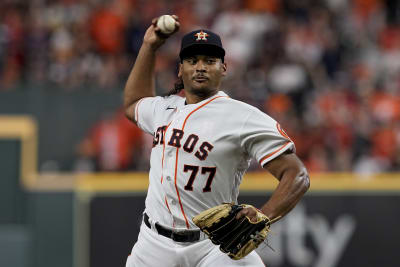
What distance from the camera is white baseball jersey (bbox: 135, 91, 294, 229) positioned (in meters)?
3.88

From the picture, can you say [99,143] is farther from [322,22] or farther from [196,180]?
[196,180]

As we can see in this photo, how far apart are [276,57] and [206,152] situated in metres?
7.57

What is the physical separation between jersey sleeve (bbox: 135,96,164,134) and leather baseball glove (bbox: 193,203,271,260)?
0.94 metres

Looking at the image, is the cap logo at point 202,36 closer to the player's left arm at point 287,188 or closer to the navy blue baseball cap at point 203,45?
the navy blue baseball cap at point 203,45

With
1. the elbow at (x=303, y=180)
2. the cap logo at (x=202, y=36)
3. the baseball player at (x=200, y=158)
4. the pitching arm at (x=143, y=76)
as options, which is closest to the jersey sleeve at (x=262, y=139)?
the baseball player at (x=200, y=158)

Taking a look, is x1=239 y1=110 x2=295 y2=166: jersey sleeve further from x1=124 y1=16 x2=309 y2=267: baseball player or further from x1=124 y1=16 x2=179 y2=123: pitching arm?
x1=124 y1=16 x2=179 y2=123: pitching arm

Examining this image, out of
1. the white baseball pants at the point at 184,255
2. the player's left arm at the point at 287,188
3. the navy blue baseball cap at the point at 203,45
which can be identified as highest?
the navy blue baseball cap at the point at 203,45

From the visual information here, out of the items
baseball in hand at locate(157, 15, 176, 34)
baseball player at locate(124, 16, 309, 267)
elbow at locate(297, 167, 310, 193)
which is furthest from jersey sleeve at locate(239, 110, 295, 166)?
baseball in hand at locate(157, 15, 176, 34)

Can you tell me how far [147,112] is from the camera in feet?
14.6

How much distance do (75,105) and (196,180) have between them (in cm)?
681

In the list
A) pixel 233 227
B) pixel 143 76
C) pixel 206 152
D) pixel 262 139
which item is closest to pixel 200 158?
pixel 206 152

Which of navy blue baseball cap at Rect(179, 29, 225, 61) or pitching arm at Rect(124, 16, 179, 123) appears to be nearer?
navy blue baseball cap at Rect(179, 29, 225, 61)

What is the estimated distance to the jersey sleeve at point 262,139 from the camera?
12.5ft

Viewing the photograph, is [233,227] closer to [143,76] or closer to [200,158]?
[200,158]
